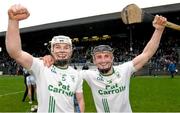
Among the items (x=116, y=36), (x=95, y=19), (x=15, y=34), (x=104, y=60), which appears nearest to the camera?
(x=15, y=34)

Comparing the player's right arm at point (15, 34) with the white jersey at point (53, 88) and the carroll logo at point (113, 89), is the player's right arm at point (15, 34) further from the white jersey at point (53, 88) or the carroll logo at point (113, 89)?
the carroll logo at point (113, 89)

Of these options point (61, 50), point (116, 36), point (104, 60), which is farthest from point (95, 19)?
point (61, 50)

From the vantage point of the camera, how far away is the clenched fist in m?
4.74

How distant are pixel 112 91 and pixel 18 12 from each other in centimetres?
191

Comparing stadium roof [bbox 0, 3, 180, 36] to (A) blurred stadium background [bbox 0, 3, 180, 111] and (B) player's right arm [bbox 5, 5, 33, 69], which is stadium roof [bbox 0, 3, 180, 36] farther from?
(B) player's right arm [bbox 5, 5, 33, 69]

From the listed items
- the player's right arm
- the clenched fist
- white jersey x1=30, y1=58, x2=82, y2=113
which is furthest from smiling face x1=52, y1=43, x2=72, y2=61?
the clenched fist

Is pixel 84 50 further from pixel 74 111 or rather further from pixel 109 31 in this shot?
pixel 74 111

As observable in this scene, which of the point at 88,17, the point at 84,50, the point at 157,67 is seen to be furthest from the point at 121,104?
the point at 84,50

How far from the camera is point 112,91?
604 cm

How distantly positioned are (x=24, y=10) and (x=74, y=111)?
1.56 meters

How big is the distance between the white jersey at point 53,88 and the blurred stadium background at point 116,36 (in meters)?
40.7

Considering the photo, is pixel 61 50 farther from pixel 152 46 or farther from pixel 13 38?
pixel 152 46

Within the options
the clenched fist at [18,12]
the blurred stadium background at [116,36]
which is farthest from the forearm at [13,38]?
the blurred stadium background at [116,36]

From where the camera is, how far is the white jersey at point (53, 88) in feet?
17.2
